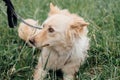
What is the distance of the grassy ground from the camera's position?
14.9ft

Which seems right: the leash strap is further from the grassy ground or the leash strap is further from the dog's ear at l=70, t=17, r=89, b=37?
the dog's ear at l=70, t=17, r=89, b=37

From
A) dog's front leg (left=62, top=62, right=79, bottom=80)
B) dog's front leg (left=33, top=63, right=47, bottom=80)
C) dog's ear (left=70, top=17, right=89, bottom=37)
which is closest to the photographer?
dog's ear (left=70, top=17, right=89, bottom=37)

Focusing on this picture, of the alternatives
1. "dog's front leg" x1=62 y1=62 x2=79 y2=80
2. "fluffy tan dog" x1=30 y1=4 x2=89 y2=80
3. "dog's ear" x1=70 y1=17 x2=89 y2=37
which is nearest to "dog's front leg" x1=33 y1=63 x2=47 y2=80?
"fluffy tan dog" x1=30 y1=4 x2=89 y2=80

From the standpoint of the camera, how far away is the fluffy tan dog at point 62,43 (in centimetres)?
440

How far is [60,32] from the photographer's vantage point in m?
4.45

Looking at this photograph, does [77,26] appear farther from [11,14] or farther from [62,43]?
[11,14]

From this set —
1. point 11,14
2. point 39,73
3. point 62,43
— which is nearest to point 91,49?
point 62,43

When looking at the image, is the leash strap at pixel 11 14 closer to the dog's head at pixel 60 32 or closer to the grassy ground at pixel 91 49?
the grassy ground at pixel 91 49

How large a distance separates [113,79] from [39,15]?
211 cm

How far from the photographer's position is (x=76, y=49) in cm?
461

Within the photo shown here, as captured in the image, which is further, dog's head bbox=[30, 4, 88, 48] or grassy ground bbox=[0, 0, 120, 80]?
grassy ground bbox=[0, 0, 120, 80]

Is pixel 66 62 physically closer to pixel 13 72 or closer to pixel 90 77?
pixel 90 77

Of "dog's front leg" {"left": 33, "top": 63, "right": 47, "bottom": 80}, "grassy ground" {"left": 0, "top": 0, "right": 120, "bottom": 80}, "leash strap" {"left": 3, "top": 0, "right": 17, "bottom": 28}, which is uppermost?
"leash strap" {"left": 3, "top": 0, "right": 17, "bottom": 28}

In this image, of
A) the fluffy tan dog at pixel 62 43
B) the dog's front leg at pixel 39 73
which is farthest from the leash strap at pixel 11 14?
the dog's front leg at pixel 39 73
